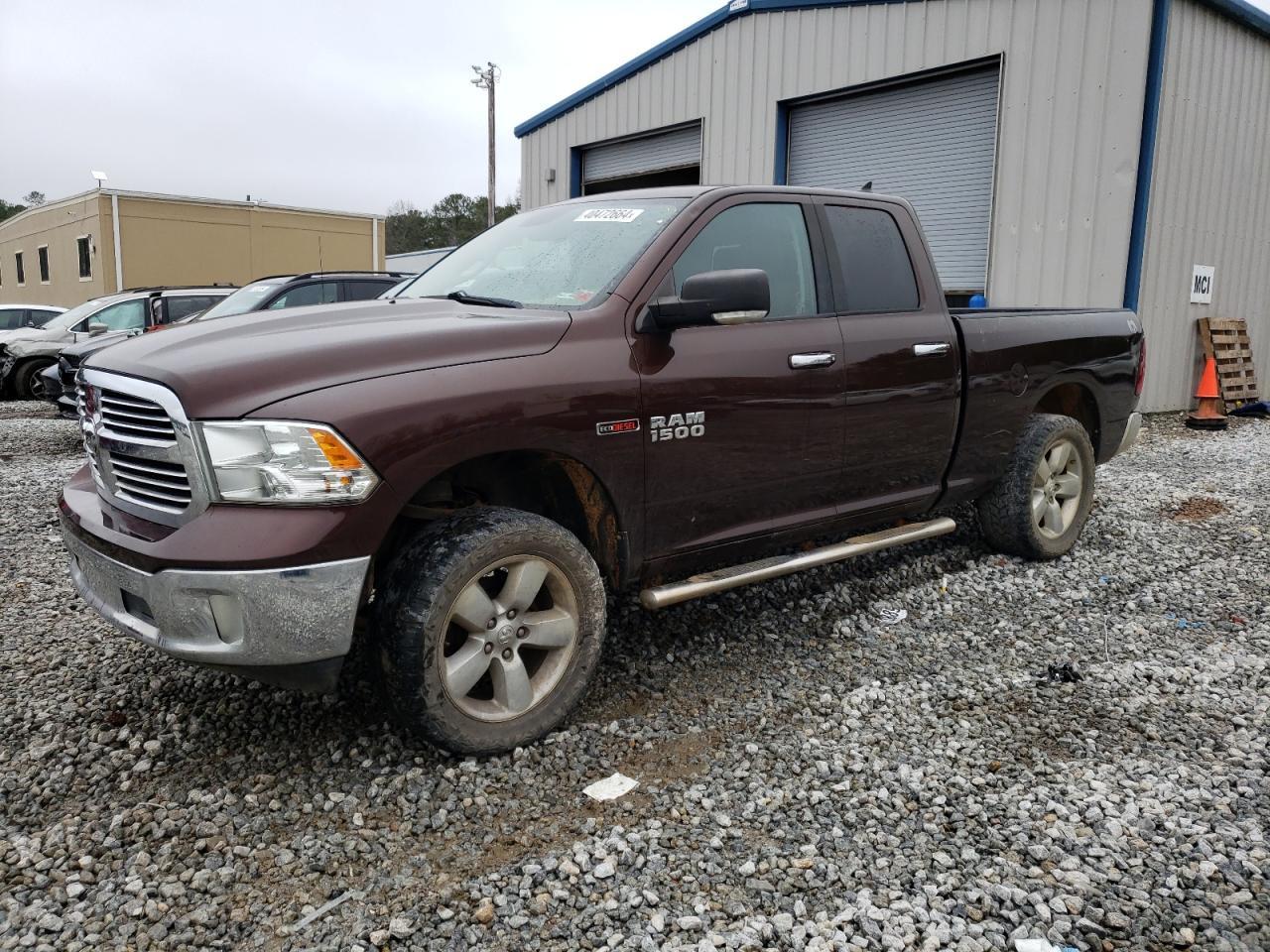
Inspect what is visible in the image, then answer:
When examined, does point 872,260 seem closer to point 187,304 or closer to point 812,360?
point 812,360

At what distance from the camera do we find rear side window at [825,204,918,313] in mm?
4434

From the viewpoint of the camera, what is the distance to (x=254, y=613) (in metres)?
2.75

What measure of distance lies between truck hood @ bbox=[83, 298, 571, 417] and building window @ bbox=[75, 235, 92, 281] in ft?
98.1

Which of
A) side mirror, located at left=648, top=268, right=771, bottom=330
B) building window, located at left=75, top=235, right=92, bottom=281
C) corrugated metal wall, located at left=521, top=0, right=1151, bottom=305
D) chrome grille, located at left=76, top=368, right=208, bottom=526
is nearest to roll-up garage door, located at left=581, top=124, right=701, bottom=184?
corrugated metal wall, located at left=521, top=0, right=1151, bottom=305

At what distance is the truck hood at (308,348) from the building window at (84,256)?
98.1ft

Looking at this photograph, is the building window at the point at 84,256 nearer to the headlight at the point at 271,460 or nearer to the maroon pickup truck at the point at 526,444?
the maroon pickup truck at the point at 526,444

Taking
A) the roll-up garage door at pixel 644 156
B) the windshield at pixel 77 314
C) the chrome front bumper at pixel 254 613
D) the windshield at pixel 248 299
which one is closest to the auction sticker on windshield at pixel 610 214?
the chrome front bumper at pixel 254 613

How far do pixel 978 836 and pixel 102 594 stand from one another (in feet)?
9.14

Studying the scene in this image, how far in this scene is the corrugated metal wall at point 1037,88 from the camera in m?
10.3

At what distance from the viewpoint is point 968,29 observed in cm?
1126

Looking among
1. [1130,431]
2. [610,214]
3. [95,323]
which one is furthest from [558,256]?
[95,323]

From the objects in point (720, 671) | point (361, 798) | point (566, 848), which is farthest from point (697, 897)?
point (720, 671)

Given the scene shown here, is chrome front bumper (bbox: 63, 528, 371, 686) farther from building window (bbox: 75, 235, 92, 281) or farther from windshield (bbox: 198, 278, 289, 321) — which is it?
building window (bbox: 75, 235, 92, 281)

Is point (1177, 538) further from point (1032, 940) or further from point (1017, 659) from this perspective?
point (1032, 940)
